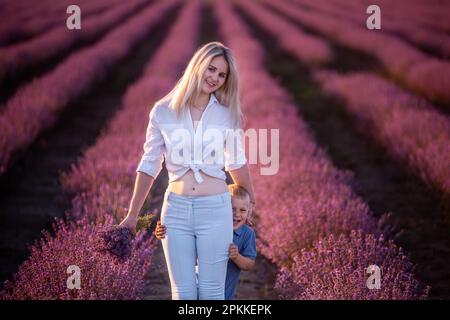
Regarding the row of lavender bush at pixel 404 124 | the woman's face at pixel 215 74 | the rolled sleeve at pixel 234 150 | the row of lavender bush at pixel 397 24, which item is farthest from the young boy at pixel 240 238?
the row of lavender bush at pixel 397 24

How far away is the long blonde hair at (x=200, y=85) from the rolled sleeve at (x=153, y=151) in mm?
95

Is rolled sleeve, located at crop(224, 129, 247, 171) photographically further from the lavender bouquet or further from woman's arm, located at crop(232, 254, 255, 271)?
the lavender bouquet

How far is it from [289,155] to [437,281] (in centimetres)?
163

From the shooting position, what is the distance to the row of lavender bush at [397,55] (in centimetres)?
840

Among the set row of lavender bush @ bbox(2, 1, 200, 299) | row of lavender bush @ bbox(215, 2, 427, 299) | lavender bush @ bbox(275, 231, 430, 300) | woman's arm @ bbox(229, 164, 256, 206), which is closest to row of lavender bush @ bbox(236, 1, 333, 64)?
row of lavender bush @ bbox(2, 1, 200, 299)

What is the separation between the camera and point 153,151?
2.62m

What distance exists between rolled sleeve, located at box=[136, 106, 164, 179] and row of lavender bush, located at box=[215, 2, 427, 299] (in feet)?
3.58

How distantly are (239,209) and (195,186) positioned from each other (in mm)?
346

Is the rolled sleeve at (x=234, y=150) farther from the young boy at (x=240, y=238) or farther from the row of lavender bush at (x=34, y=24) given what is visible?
the row of lavender bush at (x=34, y=24)

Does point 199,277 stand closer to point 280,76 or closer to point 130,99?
point 130,99

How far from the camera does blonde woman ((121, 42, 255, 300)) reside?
2.53 m

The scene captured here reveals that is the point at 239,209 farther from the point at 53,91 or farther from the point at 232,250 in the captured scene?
the point at 53,91

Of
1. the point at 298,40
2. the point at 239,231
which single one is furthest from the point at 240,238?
the point at 298,40

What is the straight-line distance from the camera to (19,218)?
5195 mm
